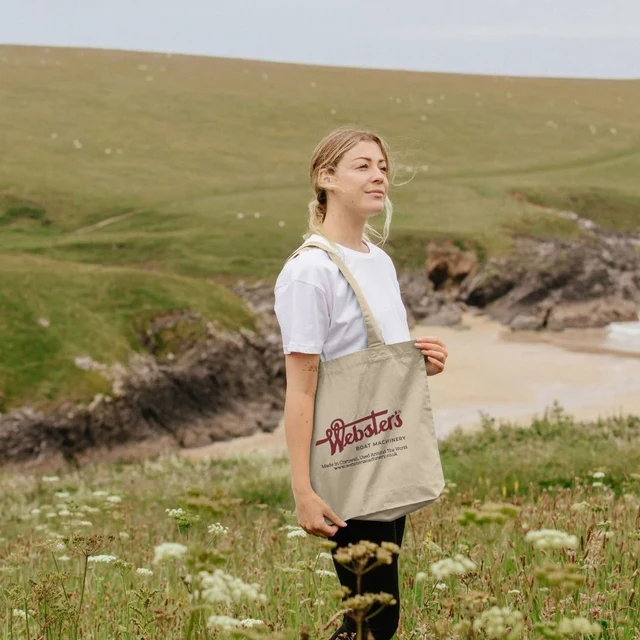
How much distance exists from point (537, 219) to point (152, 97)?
3583 cm

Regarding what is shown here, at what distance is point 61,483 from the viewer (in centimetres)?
1934

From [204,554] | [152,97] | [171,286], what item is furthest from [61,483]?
[152,97]

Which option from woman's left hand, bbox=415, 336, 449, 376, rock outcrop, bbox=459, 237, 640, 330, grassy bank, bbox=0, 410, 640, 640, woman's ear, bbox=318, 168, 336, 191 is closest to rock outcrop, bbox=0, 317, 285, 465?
grassy bank, bbox=0, 410, 640, 640

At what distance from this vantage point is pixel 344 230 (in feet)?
16.2

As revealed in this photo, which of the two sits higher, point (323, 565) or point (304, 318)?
point (304, 318)

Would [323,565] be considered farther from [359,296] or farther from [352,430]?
[359,296]

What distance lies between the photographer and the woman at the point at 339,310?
4477 mm

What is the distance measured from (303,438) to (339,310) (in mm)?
588

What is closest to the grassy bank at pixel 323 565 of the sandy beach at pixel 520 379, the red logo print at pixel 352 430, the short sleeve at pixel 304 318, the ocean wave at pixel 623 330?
the red logo print at pixel 352 430

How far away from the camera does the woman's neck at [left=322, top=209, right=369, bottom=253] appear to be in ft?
16.2

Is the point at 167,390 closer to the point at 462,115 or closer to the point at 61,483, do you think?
the point at 61,483

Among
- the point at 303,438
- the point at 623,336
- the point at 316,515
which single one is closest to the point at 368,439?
the point at 303,438

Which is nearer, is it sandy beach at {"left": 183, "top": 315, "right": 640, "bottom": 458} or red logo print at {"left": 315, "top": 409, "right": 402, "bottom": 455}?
red logo print at {"left": 315, "top": 409, "right": 402, "bottom": 455}

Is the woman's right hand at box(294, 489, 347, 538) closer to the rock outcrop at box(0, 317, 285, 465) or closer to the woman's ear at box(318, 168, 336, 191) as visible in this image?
the woman's ear at box(318, 168, 336, 191)
